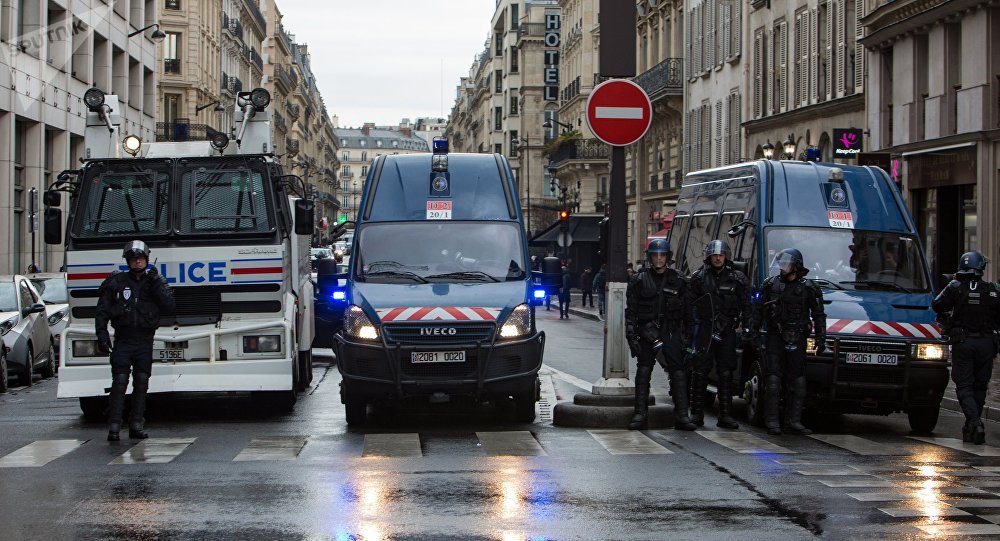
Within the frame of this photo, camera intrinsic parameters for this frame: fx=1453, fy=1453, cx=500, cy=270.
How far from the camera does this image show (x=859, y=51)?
35000 millimetres

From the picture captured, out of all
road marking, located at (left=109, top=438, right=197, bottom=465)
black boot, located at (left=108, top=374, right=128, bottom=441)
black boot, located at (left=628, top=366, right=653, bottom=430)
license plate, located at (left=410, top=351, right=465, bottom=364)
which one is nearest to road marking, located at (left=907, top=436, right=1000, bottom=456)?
black boot, located at (left=628, top=366, right=653, bottom=430)

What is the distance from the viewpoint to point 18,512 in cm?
881

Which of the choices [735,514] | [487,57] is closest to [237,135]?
[735,514]

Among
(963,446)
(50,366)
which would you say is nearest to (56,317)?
(50,366)

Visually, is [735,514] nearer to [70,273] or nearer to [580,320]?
[70,273]

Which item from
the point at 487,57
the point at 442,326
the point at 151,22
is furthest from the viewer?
the point at 487,57

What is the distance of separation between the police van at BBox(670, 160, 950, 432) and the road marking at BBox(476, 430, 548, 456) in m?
2.56

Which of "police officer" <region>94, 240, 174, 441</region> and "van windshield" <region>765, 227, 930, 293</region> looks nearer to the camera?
"police officer" <region>94, 240, 174, 441</region>

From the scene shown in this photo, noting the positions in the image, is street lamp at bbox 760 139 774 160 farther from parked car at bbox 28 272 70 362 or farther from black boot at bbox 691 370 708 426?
parked car at bbox 28 272 70 362

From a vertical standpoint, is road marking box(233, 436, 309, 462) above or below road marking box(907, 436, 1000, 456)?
above

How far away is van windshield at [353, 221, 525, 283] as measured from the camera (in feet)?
46.8

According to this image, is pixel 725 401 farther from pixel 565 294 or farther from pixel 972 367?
pixel 565 294

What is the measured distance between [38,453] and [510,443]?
12.9 ft

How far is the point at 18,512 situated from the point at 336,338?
5.40 metres
